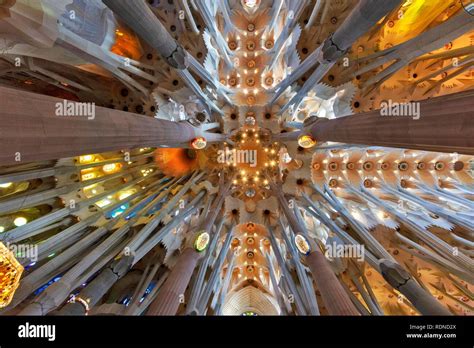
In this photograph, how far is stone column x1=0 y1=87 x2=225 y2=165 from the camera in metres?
4.30

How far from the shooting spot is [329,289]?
9.02 metres

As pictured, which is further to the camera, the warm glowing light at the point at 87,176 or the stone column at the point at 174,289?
the warm glowing light at the point at 87,176

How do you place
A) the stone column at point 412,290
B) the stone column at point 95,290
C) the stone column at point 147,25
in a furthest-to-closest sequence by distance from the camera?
the stone column at point 95,290 → the stone column at point 412,290 → the stone column at point 147,25

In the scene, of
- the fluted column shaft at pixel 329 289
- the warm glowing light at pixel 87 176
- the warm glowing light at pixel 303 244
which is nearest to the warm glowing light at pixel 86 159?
the warm glowing light at pixel 87 176

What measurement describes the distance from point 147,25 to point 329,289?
32.9 ft

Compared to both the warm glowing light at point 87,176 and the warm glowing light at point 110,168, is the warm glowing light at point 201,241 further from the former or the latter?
the warm glowing light at point 110,168

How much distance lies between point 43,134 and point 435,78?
67.6 feet

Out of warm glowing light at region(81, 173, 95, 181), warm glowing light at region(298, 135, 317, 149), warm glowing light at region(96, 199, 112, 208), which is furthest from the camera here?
warm glowing light at region(81, 173, 95, 181)

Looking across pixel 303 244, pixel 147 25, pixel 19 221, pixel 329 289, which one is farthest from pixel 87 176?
pixel 329 289

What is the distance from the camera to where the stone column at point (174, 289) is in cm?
833

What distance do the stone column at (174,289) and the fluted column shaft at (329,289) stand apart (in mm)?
4443

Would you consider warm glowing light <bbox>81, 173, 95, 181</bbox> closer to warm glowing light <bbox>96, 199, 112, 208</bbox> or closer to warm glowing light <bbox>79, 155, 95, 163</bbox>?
warm glowing light <bbox>79, 155, 95, 163</bbox>

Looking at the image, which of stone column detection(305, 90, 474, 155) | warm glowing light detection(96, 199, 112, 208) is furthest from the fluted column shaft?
warm glowing light detection(96, 199, 112, 208)

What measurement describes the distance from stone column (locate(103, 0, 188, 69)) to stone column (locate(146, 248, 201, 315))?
24.6ft
